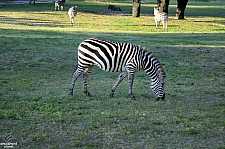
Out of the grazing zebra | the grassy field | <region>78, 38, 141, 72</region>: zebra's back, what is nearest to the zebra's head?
the grazing zebra

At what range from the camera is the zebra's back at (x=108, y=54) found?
1069 cm

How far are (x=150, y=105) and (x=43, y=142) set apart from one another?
348 cm

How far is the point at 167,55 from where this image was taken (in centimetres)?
1886

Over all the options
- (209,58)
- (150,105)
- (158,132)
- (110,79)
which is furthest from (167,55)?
(158,132)

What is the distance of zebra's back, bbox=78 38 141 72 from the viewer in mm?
10688

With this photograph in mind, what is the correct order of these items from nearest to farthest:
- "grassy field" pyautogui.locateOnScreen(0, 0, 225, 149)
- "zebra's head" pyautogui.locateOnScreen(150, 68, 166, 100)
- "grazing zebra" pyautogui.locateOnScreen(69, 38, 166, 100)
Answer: "grassy field" pyautogui.locateOnScreen(0, 0, 225, 149) → "grazing zebra" pyautogui.locateOnScreen(69, 38, 166, 100) → "zebra's head" pyautogui.locateOnScreen(150, 68, 166, 100)

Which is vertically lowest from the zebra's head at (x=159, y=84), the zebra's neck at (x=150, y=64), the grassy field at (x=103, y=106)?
the grassy field at (x=103, y=106)

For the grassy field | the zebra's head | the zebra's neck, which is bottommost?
the grassy field

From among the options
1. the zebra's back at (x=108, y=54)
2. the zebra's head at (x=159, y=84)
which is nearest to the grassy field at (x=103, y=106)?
the zebra's head at (x=159, y=84)

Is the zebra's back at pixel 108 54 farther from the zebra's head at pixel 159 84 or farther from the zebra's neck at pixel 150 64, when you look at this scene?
the zebra's head at pixel 159 84

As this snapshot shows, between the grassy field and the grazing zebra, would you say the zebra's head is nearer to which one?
the grazing zebra

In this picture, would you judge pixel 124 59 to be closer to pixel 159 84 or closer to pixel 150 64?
pixel 150 64

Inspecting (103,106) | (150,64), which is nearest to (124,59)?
(150,64)

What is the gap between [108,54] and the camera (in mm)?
10695
